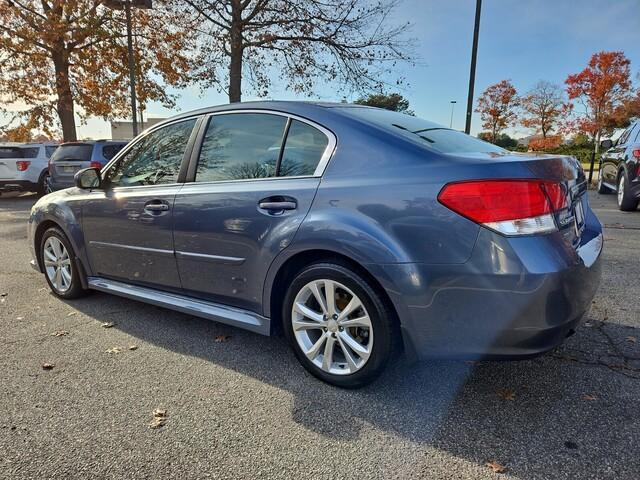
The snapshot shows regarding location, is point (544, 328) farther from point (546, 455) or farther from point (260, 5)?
point (260, 5)

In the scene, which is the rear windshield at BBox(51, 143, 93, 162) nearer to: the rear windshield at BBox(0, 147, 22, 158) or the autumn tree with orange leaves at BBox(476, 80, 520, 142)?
the rear windshield at BBox(0, 147, 22, 158)

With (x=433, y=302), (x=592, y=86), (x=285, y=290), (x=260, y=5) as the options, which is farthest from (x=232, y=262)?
(x=592, y=86)

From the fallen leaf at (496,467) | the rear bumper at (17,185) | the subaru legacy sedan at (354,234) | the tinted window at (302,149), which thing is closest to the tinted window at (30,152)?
the rear bumper at (17,185)

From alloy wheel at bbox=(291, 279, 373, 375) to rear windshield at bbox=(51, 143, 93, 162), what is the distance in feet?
35.7

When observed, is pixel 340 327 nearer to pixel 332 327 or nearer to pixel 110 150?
pixel 332 327

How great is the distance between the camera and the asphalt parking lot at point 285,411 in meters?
2.04

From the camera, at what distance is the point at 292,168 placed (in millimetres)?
2740

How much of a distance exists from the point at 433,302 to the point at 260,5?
1388 centimetres

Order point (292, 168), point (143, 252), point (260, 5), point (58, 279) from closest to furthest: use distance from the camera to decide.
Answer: point (292, 168)
point (143, 252)
point (58, 279)
point (260, 5)

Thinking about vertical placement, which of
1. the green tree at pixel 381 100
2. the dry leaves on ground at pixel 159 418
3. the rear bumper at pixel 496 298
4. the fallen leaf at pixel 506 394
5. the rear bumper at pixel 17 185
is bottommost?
the dry leaves on ground at pixel 159 418

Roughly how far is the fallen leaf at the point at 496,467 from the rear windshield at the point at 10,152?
51.3ft

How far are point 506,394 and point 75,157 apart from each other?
1208cm

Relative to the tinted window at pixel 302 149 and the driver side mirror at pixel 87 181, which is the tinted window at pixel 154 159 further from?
the tinted window at pixel 302 149

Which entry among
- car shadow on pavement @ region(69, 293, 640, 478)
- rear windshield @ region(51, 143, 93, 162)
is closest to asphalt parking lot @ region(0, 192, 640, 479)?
car shadow on pavement @ region(69, 293, 640, 478)
